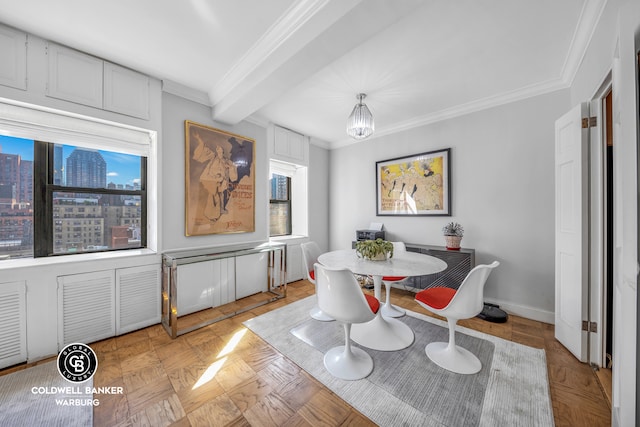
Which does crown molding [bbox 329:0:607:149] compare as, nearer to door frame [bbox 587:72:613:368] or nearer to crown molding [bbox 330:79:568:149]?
crown molding [bbox 330:79:568:149]

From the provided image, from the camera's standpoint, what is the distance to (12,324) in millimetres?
1831

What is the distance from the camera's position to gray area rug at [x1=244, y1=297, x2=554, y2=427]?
139 cm

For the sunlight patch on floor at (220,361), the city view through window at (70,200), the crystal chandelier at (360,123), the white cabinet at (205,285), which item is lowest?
the sunlight patch on floor at (220,361)

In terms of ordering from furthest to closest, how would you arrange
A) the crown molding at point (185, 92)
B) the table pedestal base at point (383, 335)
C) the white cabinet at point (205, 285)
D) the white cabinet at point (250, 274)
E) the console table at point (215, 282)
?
the white cabinet at point (250, 274) < the white cabinet at point (205, 285) < the crown molding at point (185, 92) < the console table at point (215, 282) < the table pedestal base at point (383, 335)

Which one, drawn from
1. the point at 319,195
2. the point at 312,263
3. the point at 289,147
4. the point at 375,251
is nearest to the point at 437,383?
the point at 375,251

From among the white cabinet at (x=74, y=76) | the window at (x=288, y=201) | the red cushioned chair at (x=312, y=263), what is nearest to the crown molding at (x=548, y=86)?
the window at (x=288, y=201)

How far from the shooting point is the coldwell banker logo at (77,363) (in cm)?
176

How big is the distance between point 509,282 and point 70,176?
4.96m

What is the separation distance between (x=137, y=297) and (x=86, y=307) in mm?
379

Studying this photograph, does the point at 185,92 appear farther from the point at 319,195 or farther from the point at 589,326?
the point at 589,326

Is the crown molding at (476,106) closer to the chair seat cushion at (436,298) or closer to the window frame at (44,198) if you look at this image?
the chair seat cushion at (436,298)

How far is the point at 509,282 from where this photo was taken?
9.21 ft

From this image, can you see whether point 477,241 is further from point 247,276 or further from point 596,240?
point 247,276

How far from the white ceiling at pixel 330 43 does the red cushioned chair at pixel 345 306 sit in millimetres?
1663
